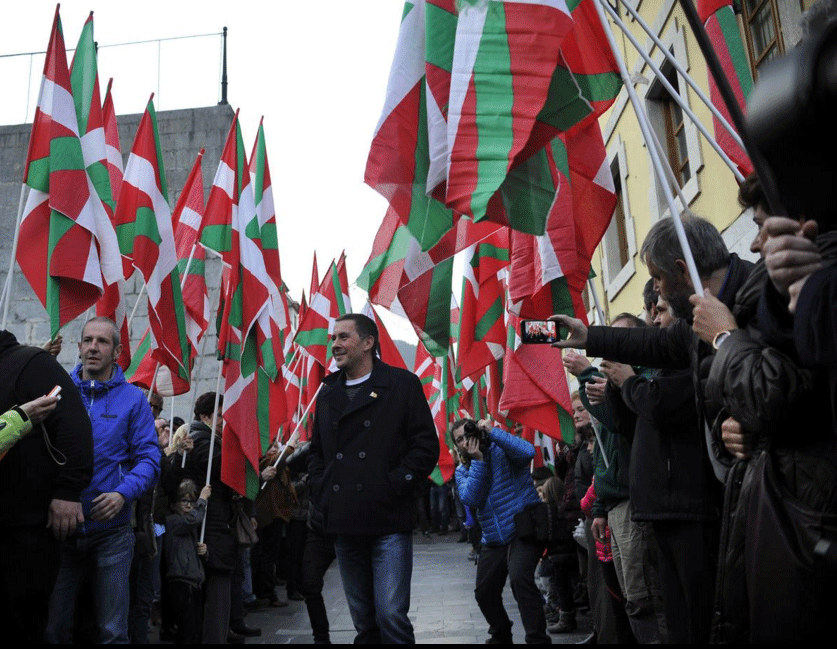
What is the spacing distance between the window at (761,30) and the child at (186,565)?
6.32 meters

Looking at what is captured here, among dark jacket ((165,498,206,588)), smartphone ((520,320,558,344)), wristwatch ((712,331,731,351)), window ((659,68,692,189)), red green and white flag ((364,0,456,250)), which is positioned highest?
window ((659,68,692,189))

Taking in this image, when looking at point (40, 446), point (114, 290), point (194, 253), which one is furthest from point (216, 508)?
point (40, 446)

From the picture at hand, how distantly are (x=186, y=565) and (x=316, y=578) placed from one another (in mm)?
989

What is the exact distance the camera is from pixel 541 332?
15.4 feet

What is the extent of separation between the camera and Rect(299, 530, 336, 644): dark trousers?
6.64 meters

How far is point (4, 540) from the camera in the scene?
3.96 metres

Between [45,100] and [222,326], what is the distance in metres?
2.43

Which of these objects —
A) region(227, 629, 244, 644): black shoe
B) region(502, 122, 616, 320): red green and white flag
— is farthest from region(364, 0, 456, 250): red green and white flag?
region(227, 629, 244, 644): black shoe

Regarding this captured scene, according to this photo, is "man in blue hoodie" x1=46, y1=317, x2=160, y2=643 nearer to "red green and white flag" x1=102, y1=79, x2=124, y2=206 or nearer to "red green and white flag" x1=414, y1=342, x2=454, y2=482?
"red green and white flag" x1=102, y1=79, x2=124, y2=206

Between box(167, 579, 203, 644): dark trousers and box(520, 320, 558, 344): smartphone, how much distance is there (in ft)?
11.8

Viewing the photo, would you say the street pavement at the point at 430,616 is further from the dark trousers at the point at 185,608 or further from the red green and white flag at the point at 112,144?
the red green and white flag at the point at 112,144

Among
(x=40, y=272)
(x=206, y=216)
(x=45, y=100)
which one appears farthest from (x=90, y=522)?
(x=206, y=216)

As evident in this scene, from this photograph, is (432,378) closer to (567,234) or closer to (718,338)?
(567,234)

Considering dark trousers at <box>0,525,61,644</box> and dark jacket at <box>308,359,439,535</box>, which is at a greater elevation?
dark jacket at <box>308,359,439,535</box>
